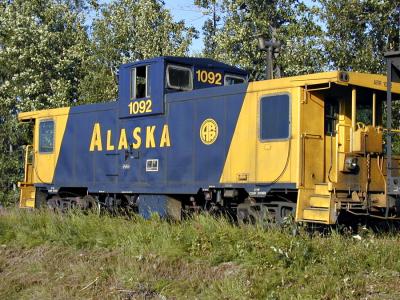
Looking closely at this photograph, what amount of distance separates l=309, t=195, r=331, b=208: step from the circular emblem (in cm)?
264

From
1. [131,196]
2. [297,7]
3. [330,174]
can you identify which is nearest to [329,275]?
[330,174]

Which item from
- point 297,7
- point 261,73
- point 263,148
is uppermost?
point 297,7

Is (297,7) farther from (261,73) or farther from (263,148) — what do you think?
(263,148)

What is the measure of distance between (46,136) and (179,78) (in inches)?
213

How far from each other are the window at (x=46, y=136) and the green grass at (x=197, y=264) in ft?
22.9

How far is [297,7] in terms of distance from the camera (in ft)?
66.3

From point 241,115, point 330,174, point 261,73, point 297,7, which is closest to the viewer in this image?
point 330,174

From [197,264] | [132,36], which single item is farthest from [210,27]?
[197,264]

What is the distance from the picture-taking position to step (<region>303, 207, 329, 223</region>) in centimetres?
1023

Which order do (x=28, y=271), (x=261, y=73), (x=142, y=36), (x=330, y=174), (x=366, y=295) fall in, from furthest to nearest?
(x=142, y=36) → (x=261, y=73) → (x=330, y=174) → (x=28, y=271) → (x=366, y=295)

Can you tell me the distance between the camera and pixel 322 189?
10648mm

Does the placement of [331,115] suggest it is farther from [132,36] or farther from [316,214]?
[132,36]

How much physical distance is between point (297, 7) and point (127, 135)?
29.0ft

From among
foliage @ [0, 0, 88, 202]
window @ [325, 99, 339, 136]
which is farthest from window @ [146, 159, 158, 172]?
foliage @ [0, 0, 88, 202]
